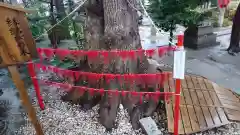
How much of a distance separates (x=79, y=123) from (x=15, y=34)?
2192 mm

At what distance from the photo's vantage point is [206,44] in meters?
9.41

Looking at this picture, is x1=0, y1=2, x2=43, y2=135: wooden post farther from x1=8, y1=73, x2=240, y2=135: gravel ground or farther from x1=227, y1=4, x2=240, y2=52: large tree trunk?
x1=227, y1=4, x2=240, y2=52: large tree trunk

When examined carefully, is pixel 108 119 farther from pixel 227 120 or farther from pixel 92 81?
pixel 227 120

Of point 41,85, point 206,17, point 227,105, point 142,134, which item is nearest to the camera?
point 142,134

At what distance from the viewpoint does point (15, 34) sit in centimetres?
341

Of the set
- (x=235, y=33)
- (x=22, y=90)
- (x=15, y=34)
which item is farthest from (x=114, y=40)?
(x=235, y=33)

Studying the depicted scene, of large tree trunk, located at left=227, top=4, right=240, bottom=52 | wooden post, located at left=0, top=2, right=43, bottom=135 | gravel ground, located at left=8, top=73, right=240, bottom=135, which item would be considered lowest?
gravel ground, located at left=8, top=73, right=240, bottom=135

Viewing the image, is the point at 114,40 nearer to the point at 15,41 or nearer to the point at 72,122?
the point at 15,41

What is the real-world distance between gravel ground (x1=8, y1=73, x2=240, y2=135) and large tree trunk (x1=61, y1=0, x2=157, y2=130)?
145 millimetres

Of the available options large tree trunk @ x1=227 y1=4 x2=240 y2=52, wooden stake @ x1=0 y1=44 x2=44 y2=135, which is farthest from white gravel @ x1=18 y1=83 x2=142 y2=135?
large tree trunk @ x1=227 y1=4 x2=240 y2=52

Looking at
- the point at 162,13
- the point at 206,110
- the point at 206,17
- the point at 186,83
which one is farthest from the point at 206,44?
the point at 206,110

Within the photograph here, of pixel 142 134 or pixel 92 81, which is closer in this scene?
pixel 142 134

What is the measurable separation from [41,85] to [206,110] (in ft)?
15.1

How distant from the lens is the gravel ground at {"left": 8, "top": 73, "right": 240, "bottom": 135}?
13.9 feet
